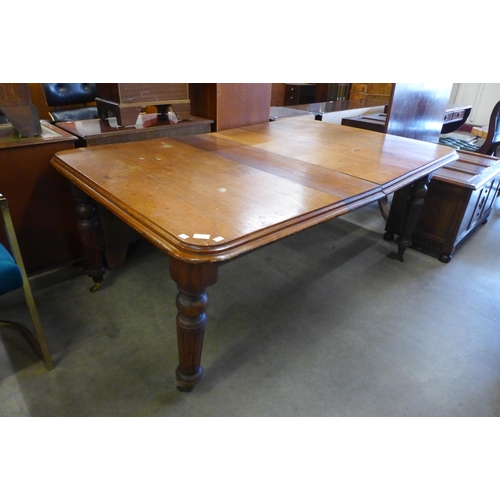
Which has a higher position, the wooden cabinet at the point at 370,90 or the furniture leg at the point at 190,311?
the wooden cabinet at the point at 370,90

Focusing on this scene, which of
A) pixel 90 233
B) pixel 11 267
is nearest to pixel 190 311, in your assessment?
pixel 11 267

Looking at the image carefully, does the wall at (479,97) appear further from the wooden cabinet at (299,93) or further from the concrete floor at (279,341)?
the concrete floor at (279,341)

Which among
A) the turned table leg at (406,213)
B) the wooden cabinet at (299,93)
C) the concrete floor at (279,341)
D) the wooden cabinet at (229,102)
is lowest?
the concrete floor at (279,341)

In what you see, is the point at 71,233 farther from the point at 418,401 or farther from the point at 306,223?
the point at 418,401

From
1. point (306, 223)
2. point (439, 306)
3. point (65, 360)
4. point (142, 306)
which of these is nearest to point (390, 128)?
point (439, 306)

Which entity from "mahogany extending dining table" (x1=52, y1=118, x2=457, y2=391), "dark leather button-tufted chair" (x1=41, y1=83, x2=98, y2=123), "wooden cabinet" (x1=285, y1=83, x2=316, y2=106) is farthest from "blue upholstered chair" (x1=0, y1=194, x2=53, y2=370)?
"wooden cabinet" (x1=285, y1=83, x2=316, y2=106)

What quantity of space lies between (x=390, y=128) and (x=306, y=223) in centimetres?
167

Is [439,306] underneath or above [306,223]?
underneath

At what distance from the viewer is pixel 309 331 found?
164 centimetres

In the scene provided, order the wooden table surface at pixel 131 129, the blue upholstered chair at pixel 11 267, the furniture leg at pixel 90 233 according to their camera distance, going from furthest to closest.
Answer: the wooden table surface at pixel 131 129 < the furniture leg at pixel 90 233 < the blue upholstered chair at pixel 11 267

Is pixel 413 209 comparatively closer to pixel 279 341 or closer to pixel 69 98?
pixel 279 341

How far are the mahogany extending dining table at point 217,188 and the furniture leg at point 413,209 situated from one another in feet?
0.04

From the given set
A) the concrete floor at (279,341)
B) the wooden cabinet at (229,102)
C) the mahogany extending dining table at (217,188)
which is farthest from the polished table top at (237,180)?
the concrete floor at (279,341)

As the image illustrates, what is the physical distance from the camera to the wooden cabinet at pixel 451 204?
2.12m
